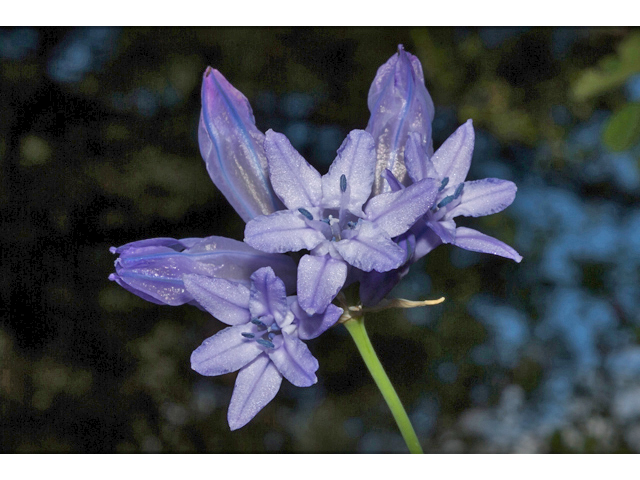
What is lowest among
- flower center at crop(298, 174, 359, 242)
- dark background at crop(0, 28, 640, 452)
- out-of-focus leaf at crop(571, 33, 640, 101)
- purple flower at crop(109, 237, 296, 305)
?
dark background at crop(0, 28, 640, 452)

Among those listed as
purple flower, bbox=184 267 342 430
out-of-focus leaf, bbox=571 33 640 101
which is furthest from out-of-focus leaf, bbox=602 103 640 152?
purple flower, bbox=184 267 342 430

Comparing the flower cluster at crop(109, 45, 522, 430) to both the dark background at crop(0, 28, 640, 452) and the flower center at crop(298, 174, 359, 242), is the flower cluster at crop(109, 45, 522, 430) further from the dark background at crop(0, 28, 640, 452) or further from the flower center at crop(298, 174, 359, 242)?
the dark background at crop(0, 28, 640, 452)

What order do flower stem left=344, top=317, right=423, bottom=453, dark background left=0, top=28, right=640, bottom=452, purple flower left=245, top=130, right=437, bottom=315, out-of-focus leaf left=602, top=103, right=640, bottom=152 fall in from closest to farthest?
purple flower left=245, top=130, right=437, bottom=315 < flower stem left=344, top=317, right=423, bottom=453 < out-of-focus leaf left=602, top=103, right=640, bottom=152 < dark background left=0, top=28, right=640, bottom=452

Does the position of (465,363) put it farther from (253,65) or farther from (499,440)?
(253,65)

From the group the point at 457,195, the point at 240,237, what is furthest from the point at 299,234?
the point at 240,237

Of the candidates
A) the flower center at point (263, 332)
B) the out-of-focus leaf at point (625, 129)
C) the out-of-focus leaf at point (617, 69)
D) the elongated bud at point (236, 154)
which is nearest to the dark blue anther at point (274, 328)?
the flower center at point (263, 332)

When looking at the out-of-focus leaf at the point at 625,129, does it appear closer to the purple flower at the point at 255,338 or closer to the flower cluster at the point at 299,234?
the flower cluster at the point at 299,234

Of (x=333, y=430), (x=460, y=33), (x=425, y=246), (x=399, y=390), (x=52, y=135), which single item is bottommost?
(x=333, y=430)

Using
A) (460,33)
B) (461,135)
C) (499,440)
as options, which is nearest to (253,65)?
(460,33)
